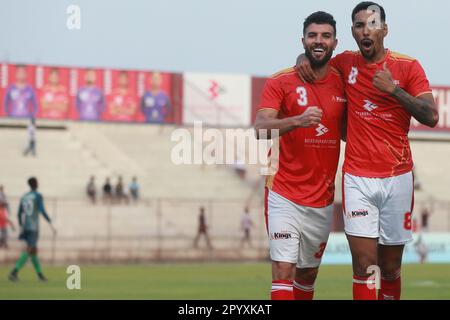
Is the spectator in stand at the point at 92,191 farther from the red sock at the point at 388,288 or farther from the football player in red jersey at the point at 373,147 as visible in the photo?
the football player in red jersey at the point at 373,147

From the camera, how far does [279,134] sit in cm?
987

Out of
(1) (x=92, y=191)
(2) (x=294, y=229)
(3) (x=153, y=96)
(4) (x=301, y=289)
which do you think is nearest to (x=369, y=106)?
(2) (x=294, y=229)

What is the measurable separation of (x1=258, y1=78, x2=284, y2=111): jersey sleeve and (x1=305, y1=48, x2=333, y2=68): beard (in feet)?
Result: 1.22

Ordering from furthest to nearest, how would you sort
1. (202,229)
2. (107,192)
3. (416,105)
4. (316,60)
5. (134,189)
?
(134,189) < (107,192) < (202,229) < (316,60) < (416,105)

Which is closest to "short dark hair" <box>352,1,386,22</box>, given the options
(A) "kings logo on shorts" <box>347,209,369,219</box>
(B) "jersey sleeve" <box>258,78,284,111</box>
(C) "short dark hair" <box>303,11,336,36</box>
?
(C) "short dark hair" <box>303,11,336,36</box>

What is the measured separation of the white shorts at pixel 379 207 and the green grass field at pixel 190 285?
7.63 metres

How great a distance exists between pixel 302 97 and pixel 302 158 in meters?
0.58

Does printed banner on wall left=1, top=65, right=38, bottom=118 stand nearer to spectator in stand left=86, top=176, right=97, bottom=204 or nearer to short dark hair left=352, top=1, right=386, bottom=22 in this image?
spectator in stand left=86, top=176, right=97, bottom=204

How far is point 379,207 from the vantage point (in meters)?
10.3

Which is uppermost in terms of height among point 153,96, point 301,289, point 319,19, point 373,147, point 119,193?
point 153,96

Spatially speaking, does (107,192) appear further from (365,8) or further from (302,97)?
(365,8)

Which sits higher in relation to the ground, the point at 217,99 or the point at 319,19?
the point at 217,99
